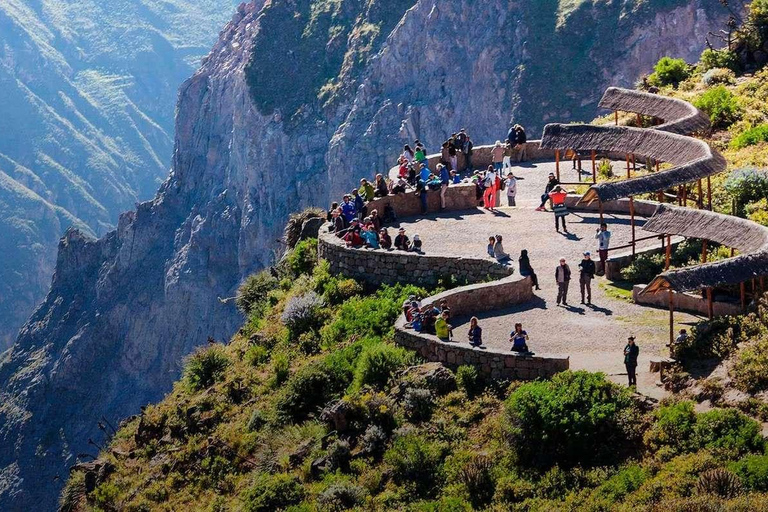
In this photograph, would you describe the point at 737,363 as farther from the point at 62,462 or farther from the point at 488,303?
the point at 62,462

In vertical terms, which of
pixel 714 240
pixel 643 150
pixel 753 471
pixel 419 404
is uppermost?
pixel 643 150

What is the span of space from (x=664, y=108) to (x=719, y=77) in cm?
722

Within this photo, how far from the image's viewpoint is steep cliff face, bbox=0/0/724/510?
125m

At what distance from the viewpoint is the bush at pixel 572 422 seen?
69.7ft

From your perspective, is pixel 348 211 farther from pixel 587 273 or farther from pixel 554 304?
pixel 587 273

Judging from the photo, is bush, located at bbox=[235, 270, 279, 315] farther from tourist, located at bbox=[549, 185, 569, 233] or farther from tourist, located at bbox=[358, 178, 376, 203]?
tourist, located at bbox=[549, 185, 569, 233]

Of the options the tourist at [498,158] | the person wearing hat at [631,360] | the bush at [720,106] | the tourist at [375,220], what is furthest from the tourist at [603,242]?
the bush at [720,106]

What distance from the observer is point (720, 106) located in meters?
39.9

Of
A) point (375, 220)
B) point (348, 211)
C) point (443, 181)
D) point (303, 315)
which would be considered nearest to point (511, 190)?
point (443, 181)

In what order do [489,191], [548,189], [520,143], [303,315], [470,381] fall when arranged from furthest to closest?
[520,143]
[489,191]
[548,189]
[303,315]
[470,381]

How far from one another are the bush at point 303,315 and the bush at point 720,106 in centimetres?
1428

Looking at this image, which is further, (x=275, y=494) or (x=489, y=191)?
(x=489, y=191)

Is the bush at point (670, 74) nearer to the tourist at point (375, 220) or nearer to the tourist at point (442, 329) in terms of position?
the tourist at point (375, 220)

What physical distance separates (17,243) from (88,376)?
6295cm
